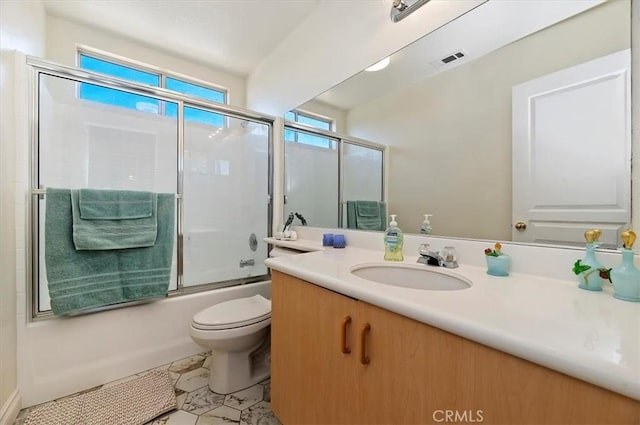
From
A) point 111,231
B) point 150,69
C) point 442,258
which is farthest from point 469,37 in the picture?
point 150,69

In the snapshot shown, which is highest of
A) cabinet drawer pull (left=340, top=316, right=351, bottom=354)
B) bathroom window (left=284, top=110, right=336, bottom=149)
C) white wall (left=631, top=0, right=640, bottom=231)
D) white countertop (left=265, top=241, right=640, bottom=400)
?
bathroom window (left=284, top=110, right=336, bottom=149)

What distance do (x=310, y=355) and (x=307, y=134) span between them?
1.62 m

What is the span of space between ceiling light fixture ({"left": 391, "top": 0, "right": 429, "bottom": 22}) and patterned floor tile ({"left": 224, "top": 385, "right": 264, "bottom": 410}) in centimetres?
207

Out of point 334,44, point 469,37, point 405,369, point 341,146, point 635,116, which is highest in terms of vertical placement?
point 334,44

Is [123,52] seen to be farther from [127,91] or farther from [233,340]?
[233,340]

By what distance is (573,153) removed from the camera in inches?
33.3

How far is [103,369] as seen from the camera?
1.50m

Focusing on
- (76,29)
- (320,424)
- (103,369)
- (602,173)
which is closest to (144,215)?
(103,369)

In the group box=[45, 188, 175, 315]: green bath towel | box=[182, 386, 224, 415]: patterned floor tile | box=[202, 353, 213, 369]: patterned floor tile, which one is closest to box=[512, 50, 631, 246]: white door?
box=[182, 386, 224, 415]: patterned floor tile

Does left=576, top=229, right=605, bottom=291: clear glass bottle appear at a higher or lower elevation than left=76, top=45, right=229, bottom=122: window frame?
lower

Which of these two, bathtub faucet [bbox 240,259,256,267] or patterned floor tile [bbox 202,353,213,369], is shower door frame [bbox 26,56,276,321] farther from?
patterned floor tile [bbox 202,353,213,369]

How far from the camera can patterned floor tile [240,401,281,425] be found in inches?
48.2

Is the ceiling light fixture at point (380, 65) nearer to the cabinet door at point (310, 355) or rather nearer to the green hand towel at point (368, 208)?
the green hand towel at point (368, 208)

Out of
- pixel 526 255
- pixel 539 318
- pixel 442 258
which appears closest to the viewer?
pixel 539 318
